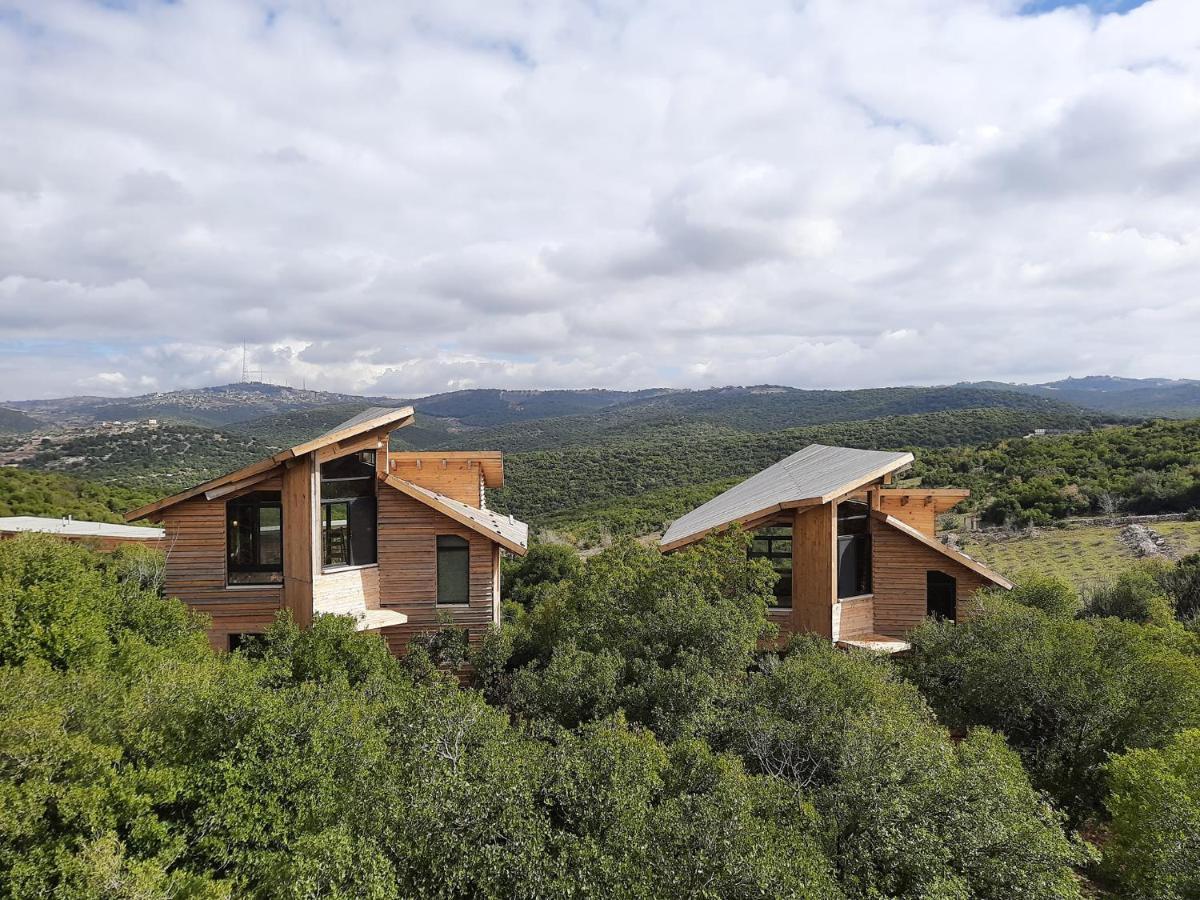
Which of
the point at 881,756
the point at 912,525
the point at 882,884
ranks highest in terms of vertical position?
the point at 912,525

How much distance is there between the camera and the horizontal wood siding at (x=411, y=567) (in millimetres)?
15438

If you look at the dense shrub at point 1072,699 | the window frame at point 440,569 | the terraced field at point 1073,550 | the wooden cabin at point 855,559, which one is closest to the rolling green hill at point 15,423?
the window frame at point 440,569

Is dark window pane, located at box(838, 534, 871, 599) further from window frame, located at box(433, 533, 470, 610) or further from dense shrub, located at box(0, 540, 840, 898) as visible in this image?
dense shrub, located at box(0, 540, 840, 898)

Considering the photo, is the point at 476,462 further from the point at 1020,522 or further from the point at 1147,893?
the point at 1020,522

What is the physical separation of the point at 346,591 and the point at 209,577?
10.6 feet

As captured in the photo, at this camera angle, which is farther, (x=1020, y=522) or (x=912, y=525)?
(x=1020, y=522)

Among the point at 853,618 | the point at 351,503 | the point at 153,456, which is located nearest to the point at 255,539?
the point at 351,503

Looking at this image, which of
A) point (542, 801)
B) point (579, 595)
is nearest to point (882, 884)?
point (542, 801)

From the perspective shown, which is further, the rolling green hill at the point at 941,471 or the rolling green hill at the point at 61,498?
the rolling green hill at the point at 941,471

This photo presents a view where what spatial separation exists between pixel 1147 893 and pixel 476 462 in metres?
16.5

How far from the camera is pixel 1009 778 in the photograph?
7.68 m

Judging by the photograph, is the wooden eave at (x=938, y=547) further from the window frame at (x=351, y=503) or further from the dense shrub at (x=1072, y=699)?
the window frame at (x=351, y=503)

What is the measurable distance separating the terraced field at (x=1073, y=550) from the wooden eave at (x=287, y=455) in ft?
83.6

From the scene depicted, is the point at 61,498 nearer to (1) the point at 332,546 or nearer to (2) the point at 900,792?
(1) the point at 332,546
